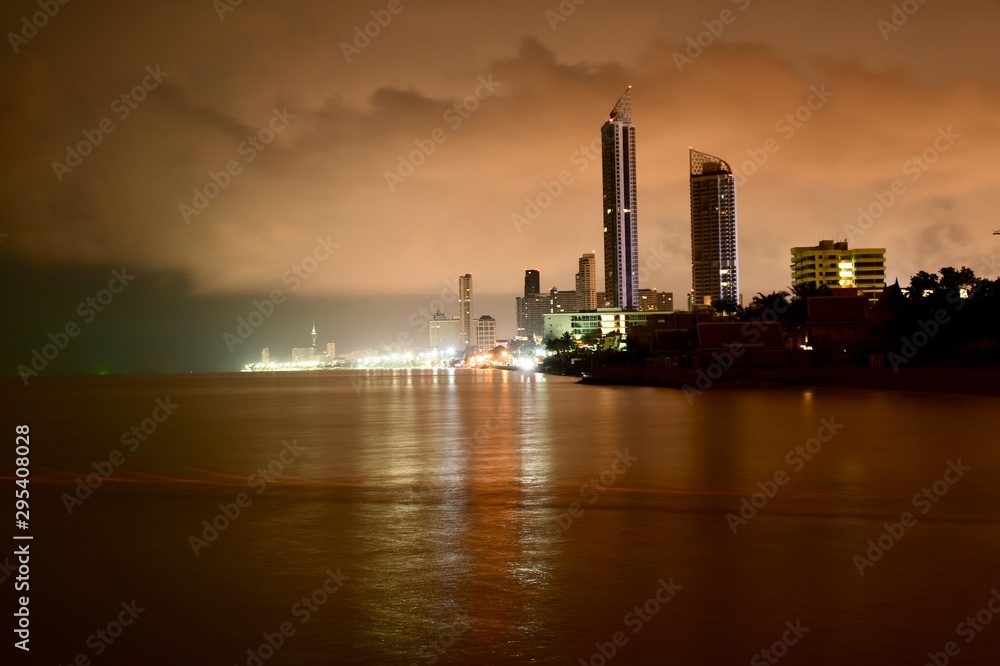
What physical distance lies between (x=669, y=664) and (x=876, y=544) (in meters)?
4.92

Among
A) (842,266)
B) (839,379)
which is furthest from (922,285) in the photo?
(842,266)

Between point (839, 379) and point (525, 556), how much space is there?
4793 centimetres

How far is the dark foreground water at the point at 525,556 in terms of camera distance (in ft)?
22.8

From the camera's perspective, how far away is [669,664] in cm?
643

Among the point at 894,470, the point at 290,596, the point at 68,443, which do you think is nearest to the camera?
the point at 290,596

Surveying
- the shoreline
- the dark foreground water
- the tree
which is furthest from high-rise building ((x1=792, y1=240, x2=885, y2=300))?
the dark foreground water

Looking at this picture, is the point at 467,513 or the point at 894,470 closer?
the point at 467,513

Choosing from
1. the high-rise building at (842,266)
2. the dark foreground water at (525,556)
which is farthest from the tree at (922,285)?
the high-rise building at (842,266)

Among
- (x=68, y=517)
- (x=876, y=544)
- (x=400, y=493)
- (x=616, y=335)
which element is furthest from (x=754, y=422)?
(x=616, y=335)

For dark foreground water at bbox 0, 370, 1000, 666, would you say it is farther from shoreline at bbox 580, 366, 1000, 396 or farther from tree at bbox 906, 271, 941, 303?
tree at bbox 906, 271, 941, 303

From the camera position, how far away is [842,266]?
143625 mm

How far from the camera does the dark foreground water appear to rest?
694 cm

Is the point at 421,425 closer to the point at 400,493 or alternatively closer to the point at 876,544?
the point at 400,493

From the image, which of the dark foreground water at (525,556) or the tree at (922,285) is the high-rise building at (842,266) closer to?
the tree at (922,285)
